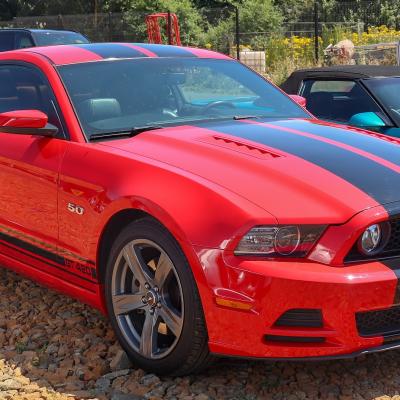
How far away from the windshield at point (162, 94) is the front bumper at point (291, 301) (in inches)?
54.0

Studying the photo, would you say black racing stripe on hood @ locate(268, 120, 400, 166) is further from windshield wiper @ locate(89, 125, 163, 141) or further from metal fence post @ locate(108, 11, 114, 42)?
metal fence post @ locate(108, 11, 114, 42)

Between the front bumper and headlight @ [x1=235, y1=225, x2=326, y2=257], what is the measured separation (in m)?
0.05

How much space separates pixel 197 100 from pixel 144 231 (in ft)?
4.57

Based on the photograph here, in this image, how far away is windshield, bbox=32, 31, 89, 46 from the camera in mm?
14486

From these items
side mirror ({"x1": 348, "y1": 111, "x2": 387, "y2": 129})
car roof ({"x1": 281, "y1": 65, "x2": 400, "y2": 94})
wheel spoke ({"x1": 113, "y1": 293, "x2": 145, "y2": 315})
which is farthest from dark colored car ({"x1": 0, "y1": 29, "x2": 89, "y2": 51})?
wheel spoke ({"x1": 113, "y1": 293, "x2": 145, "y2": 315})

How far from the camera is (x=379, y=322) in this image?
9.79 ft

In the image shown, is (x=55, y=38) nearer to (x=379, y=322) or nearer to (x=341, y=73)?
(x=341, y=73)

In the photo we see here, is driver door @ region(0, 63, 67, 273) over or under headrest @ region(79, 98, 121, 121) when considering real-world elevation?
under

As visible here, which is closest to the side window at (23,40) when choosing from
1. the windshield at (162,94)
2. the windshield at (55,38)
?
the windshield at (55,38)

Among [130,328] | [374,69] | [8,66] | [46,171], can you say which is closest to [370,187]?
[130,328]

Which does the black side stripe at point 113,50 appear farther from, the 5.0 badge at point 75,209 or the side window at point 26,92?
the 5.0 badge at point 75,209

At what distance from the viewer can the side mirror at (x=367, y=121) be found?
5.93 m

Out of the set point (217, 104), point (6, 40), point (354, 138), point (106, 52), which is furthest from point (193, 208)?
point (6, 40)

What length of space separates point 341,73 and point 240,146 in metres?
3.40
